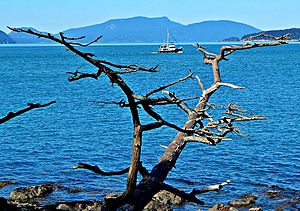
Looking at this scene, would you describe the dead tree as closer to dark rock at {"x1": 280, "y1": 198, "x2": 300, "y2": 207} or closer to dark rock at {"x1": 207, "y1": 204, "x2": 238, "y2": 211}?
dark rock at {"x1": 207, "y1": 204, "x2": 238, "y2": 211}

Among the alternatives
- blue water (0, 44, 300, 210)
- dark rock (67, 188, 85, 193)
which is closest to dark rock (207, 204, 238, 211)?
blue water (0, 44, 300, 210)

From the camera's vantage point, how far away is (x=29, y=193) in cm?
2561

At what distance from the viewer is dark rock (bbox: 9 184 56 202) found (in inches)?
992

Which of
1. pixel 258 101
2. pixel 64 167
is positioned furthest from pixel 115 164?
pixel 258 101

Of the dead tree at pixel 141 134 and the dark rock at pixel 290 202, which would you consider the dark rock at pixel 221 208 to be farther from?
the dead tree at pixel 141 134

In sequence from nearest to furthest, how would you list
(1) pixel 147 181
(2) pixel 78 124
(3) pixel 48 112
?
(1) pixel 147 181, (2) pixel 78 124, (3) pixel 48 112

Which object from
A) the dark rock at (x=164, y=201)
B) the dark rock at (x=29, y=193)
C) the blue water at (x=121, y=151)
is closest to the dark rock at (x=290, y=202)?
the blue water at (x=121, y=151)

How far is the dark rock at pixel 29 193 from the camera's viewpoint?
25.2 metres

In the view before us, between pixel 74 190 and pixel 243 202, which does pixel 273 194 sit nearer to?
pixel 243 202

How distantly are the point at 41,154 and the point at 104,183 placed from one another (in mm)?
8105

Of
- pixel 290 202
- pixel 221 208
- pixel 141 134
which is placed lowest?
pixel 290 202

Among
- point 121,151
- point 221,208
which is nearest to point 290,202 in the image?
point 221,208

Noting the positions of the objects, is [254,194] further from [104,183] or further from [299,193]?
[104,183]

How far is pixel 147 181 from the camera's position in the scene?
31.4 feet
